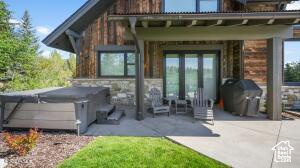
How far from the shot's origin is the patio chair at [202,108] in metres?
7.83

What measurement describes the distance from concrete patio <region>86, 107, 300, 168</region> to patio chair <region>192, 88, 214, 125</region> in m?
0.24

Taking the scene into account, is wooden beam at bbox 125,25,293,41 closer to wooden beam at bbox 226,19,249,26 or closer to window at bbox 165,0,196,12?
wooden beam at bbox 226,19,249,26

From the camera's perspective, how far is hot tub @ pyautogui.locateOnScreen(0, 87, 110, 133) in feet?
21.1

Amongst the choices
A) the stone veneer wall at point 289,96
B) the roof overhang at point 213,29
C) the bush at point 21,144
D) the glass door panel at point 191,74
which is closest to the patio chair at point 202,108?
the roof overhang at point 213,29

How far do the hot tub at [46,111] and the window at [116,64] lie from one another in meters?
4.81

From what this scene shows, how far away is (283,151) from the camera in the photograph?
4988mm

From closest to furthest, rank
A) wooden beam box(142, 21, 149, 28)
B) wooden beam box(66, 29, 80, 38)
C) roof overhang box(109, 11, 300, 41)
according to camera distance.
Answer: wooden beam box(142, 21, 149, 28) < roof overhang box(109, 11, 300, 41) < wooden beam box(66, 29, 80, 38)

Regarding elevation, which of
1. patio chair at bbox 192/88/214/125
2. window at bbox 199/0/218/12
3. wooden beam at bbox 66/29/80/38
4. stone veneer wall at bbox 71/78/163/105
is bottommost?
patio chair at bbox 192/88/214/125

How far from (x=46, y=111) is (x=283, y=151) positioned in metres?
5.89

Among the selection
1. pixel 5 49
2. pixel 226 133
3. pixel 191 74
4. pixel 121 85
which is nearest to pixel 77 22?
pixel 121 85

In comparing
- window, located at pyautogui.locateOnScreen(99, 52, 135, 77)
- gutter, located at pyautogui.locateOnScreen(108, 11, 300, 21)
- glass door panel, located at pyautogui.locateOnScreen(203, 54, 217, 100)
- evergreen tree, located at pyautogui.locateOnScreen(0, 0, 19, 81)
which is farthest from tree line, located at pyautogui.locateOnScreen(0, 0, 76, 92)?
gutter, located at pyautogui.locateOnScreen(108, 11, 300, 21)

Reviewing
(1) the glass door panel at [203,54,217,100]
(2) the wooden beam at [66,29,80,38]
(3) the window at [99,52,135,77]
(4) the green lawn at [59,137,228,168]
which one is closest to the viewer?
(4) the green lawn at [59,137,228,168]

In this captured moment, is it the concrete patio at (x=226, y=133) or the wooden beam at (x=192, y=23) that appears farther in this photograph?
the wooden beam at (x=192, y=23)

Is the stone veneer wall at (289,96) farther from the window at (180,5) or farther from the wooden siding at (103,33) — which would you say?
the wooden siding at (103,33)
